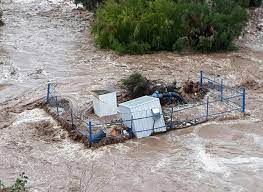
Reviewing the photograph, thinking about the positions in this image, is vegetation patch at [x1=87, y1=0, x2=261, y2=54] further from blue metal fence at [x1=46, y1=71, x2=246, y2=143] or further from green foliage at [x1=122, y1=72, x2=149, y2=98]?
green foliage at [x1=122, y1=72, x2=149, y2=98]

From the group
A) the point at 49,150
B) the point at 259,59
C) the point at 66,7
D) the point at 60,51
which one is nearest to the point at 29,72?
the point at 60,51

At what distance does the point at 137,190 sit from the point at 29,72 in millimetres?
11435

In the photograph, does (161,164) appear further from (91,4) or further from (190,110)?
(91,4)

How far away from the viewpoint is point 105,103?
19016mm

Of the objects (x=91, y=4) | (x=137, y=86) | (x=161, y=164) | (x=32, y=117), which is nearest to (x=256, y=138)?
(x=161, y=164)

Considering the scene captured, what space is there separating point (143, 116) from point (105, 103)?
71.0 inches

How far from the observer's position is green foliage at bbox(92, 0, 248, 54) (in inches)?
1078

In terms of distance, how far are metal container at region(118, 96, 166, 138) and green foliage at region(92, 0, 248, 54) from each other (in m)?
9.60

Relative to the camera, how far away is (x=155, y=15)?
91.0 ft

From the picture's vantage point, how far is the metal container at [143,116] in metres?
17.7

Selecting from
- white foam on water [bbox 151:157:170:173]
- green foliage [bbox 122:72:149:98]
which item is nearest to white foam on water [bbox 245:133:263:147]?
white foam on water [bbox 151:157:170:173]

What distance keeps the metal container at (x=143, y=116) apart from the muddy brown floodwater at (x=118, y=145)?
329mm

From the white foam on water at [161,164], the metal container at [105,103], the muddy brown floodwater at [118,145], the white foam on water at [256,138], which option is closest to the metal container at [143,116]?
the muddy brown floodwater at [118,145]

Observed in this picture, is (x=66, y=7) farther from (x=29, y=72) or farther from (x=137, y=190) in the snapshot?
(x=137, y=190)
